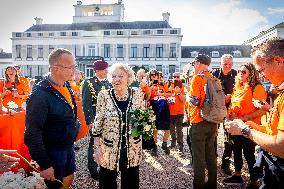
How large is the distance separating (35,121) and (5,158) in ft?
1.62

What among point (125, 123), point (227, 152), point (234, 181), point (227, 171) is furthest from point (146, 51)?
point (125, 123)

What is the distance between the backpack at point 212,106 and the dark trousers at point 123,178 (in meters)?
1.36

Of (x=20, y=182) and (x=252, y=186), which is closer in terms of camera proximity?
(x=20, y=182)

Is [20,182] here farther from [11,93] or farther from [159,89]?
[159,89]

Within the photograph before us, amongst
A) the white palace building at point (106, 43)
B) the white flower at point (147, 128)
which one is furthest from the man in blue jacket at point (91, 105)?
the white palace building at point (106, 43)

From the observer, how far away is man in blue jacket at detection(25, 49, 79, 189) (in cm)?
275

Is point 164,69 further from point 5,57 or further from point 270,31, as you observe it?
point 5,57

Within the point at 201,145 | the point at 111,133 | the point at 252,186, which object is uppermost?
the point at 111,133

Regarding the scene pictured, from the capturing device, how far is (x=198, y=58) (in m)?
4.33

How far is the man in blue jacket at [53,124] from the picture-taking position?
275cm

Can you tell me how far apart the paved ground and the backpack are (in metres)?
1.66

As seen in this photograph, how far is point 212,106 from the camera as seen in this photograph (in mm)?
4094

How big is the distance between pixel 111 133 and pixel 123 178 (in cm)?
62

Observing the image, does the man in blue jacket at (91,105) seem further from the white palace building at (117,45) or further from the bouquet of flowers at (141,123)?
the white palace building at (117,45)
